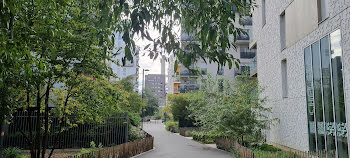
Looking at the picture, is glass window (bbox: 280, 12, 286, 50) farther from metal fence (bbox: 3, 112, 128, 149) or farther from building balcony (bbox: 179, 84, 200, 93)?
building balcony (bbox: 179, 84, 200, 93)

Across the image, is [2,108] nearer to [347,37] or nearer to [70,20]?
[70,20]

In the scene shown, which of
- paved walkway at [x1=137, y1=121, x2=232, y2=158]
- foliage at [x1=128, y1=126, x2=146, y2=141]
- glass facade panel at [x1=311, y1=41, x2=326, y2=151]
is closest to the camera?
glass facade panel at [x1=311, y1=41, x2=326, y2=151]

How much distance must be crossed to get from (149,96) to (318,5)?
213ft

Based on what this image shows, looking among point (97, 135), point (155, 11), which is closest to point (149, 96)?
point (97, 135)

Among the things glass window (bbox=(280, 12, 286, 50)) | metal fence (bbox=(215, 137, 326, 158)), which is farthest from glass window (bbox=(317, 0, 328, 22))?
metal fence (bbox=(215, 137, 326, 158))

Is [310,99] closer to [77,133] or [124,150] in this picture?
[124,150]

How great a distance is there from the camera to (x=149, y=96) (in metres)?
76.5

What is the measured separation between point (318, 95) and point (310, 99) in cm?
91

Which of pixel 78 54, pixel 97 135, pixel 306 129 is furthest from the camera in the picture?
pixel 97 135

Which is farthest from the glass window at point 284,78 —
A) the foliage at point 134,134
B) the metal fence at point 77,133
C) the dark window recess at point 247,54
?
the dark window recess at point 247,54

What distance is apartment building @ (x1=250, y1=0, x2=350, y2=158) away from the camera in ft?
37.6

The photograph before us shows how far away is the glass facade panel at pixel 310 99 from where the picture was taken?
13.8 m

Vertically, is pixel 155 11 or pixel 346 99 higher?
pixel 155 11

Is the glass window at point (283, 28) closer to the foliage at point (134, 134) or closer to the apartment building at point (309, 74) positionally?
the apartment building at point (309, 74)
